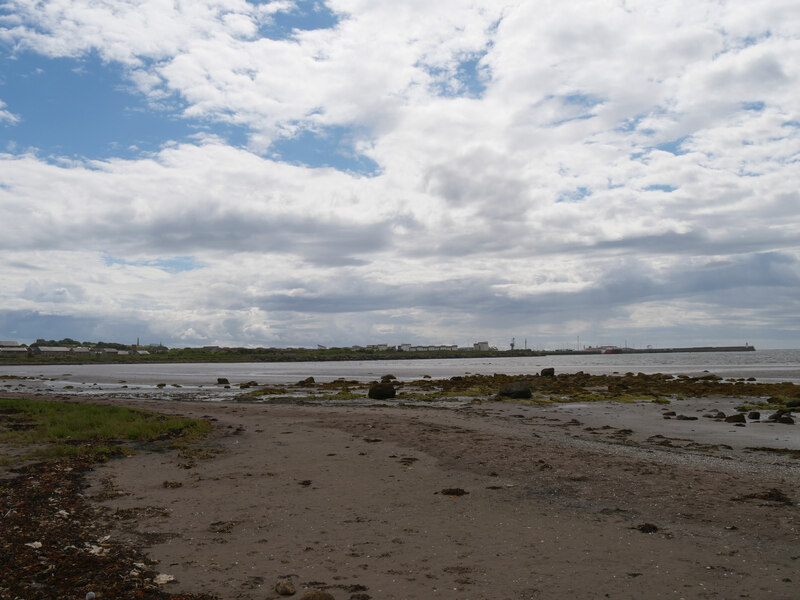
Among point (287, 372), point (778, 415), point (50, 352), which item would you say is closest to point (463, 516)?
point (778, 415)

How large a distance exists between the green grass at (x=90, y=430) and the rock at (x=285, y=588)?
33.3 ft

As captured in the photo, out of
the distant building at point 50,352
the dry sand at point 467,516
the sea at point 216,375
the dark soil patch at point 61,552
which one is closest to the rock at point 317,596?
the dry sand at point 467,516

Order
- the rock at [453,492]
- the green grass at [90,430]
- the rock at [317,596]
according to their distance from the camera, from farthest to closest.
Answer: the green grass at [90,430]
the rock at [453,492]
the rock at [317,596]

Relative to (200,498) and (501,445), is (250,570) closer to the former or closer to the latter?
(200,498)

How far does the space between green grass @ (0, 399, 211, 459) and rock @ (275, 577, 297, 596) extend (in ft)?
33.3

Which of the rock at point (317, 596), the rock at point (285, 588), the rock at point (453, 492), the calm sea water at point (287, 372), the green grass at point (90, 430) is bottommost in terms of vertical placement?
the calm sea water at point (287, 372)

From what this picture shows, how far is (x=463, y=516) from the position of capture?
9.70 metres

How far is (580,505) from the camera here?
10.2 m

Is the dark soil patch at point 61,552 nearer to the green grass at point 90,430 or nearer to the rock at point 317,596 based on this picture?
the rock at point 317,596

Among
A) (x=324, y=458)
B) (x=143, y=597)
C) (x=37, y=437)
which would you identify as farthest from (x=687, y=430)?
(x=37, y=437)

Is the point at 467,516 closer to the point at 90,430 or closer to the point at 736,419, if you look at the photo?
the point at 90,430

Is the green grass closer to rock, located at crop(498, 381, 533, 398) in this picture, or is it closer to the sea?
the sea

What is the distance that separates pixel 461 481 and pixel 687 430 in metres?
12.9

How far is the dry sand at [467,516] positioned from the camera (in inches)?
275
